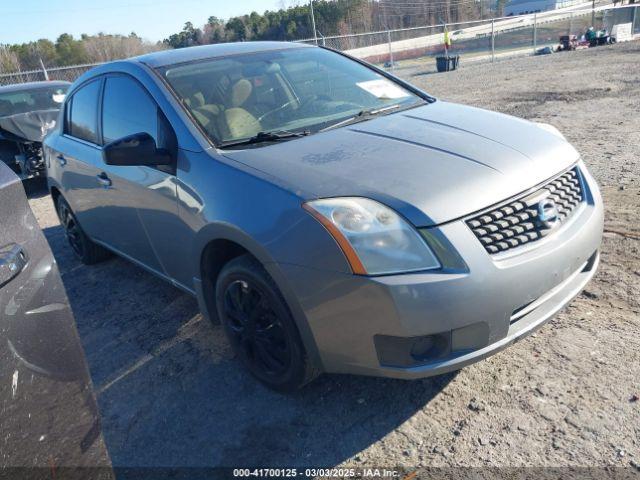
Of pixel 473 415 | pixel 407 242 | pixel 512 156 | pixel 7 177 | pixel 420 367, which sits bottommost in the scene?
pixel 473 415

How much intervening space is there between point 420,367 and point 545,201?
958mm

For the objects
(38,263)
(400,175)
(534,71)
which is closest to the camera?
(38,263)

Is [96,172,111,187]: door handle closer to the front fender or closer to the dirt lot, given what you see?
the dirt lot

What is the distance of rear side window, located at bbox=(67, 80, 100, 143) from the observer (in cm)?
410

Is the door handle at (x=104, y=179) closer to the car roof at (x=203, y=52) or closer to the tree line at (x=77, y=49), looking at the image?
the car roof at (x=203, y=52)

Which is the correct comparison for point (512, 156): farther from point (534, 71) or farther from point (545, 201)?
point (534, 71)

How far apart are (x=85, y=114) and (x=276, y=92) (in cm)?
176

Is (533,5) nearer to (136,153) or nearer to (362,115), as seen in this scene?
(362,115)

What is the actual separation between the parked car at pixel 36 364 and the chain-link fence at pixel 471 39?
845 inches

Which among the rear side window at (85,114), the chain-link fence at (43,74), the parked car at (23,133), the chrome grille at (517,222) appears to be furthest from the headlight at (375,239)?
the chain-link fence at (43,74)

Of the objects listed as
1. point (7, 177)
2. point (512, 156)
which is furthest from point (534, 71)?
point (7, 177)

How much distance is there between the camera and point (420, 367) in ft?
7.41

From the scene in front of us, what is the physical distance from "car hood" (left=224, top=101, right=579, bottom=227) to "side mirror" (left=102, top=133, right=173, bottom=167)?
1.40ft

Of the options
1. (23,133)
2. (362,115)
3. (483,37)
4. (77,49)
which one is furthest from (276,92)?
(77,49)
